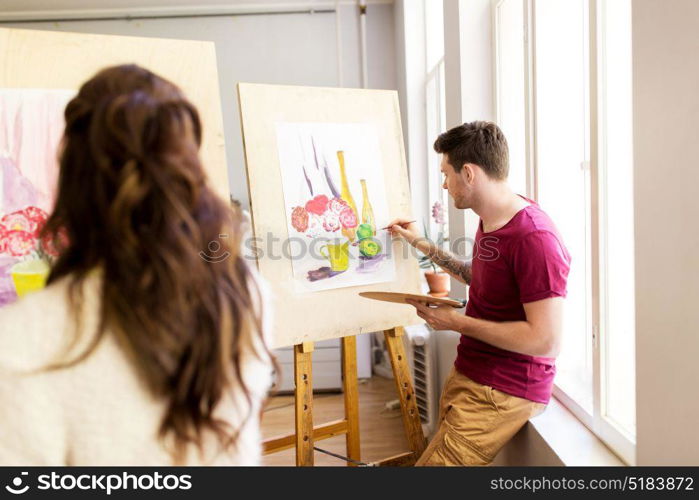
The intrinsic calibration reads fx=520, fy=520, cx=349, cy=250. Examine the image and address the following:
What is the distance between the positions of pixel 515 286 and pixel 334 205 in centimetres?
72

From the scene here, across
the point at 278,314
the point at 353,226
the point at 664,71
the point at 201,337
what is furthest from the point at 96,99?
the point at 353,226

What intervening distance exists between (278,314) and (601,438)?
1.02 meters

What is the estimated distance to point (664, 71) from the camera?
84 cm

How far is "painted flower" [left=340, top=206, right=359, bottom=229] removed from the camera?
6.15 ft

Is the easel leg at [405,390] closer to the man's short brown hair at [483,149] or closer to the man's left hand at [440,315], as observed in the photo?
the man's left hand at [440,315]

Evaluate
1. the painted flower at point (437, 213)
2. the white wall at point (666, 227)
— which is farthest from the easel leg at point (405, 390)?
the white wall at point (666, 227)

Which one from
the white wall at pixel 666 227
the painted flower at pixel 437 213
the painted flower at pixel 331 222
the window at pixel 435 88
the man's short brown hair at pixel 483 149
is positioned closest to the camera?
the white wall at pixel 666 227

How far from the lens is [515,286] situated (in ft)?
4.64

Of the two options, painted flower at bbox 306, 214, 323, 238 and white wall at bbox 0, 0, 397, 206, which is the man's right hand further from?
white wall at bbox 0, 0, 397, 206

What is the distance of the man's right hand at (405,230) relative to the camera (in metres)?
1.93

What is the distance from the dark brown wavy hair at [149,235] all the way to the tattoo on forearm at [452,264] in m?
1.33

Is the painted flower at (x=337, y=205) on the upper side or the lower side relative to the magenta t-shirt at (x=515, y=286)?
upper

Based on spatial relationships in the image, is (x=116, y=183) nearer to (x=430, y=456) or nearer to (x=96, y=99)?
(x=96, y=99)

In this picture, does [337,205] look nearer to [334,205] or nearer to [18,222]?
[334,205]
